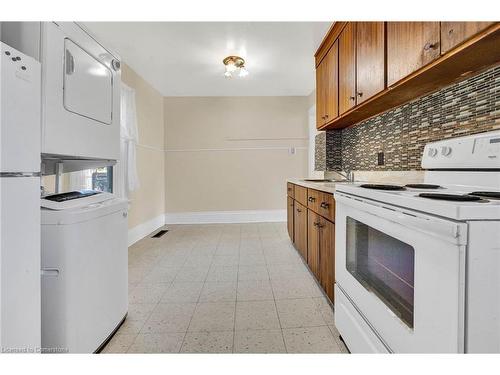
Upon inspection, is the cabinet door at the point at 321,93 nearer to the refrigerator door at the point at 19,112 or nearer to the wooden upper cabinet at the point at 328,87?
the wooden upper cabinet at the point at 328,87

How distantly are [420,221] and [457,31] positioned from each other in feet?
2.81

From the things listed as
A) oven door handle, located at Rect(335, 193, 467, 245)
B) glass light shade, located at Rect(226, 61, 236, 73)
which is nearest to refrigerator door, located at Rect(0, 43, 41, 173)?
oven door handle, located at Rect(335, 193, 467, 245)

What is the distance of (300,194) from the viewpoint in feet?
8.46

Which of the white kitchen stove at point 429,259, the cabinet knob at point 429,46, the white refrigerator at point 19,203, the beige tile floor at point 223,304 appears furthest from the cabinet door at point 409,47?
the white refrigerator at point 19,203

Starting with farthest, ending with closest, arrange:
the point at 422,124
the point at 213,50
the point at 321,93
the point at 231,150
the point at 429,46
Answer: the point at 231,150 < the point at 213,50 < the point at 321,93 < the point at 422,124 < the point at 429,46

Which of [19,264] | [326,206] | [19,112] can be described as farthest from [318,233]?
[19,112]

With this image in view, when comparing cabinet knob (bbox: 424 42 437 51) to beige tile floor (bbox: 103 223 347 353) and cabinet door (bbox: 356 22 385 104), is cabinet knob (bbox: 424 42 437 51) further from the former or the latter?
beige tile floor (bbox: 103 223 347 353)

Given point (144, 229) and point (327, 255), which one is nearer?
point (327, 255)

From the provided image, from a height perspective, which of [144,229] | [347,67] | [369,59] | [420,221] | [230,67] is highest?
[230,67]

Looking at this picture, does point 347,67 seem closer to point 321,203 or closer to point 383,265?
point 321,203

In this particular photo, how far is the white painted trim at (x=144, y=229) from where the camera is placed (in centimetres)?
330

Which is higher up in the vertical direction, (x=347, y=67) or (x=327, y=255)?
(x=347, y=67)
